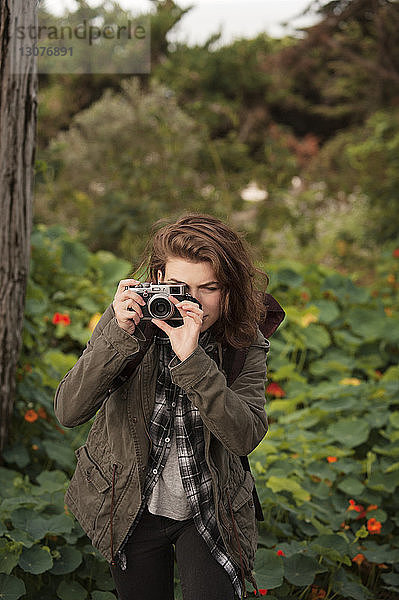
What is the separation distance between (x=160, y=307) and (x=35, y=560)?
3.23 ft

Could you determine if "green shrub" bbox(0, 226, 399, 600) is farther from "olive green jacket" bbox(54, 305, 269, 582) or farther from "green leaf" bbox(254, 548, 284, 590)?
"olive green jacket" bbox(54, 305, 269, 582)

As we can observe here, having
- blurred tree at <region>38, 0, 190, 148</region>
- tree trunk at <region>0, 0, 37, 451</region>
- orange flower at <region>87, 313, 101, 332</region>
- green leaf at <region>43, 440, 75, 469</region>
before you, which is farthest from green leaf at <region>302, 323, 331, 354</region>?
blurred tree at <region>38, 0, 190, 148</region>

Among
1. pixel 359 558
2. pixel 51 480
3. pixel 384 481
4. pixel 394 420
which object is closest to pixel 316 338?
pixel 394 420

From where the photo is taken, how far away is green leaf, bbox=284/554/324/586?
200cm

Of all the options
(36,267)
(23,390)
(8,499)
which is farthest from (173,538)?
(36,267)

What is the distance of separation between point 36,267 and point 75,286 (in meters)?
0.41

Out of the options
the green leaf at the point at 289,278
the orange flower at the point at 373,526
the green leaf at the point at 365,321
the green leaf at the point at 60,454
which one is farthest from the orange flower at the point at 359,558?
the green leaf at the point at 289,278

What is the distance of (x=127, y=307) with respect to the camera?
132 cm

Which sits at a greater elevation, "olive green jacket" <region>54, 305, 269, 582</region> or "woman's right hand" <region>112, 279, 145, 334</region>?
"woman's right hand" <region>112, 279, 145, 334</region>

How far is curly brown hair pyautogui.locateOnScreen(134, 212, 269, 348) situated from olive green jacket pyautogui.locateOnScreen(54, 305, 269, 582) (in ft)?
0.21

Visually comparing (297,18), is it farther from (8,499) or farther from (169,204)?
(8,499)

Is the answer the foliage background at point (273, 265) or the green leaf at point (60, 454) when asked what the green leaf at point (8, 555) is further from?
the green leaf at point (60, 454)

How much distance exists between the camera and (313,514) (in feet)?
7.79

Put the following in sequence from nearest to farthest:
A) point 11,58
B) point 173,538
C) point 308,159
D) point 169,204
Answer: point 173,538, point 11,58, point 169,204, point 308,159
